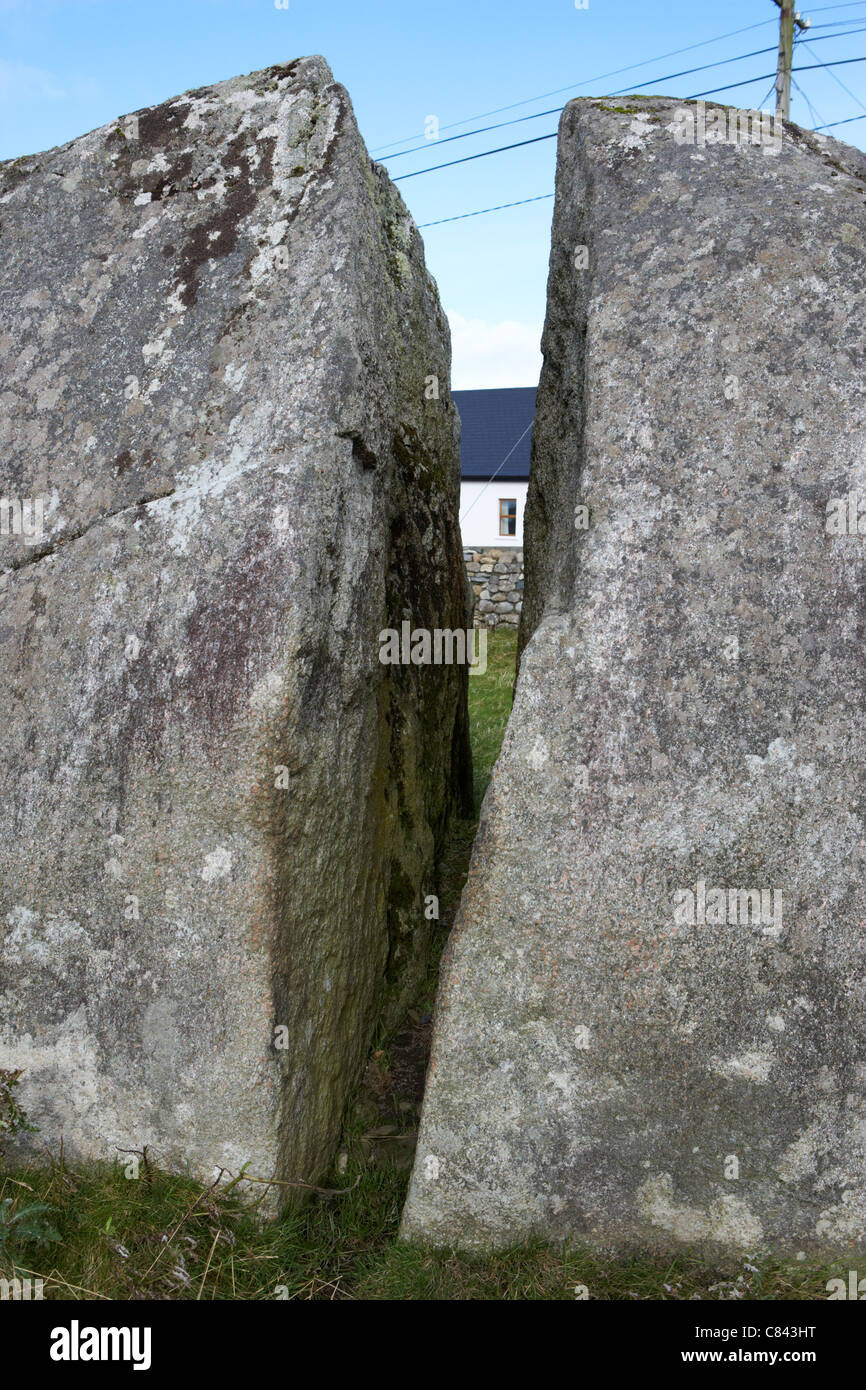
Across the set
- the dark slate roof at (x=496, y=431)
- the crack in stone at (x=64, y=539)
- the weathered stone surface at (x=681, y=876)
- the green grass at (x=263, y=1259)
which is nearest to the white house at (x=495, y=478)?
the dark slate roof at (x=496, y=431)

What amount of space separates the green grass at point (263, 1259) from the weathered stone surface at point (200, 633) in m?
0.12

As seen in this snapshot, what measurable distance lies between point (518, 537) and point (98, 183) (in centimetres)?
2007

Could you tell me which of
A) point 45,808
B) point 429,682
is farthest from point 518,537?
point 45,808

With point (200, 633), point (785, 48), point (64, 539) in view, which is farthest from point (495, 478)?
point (200, 633)

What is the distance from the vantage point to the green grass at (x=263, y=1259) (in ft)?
9.00

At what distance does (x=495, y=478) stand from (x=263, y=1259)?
21877mm

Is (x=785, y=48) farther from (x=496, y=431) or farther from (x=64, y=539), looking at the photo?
(x=64, y=539)

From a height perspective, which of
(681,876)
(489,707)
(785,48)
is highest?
(785,48)

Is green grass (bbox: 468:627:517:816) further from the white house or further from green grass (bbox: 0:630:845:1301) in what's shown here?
the white house

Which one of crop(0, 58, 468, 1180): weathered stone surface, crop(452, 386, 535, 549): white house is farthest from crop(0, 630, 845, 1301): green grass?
crop(452, 386, 535, 549): white house

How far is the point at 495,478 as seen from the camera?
23641mm

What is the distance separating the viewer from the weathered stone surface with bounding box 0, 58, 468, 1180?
9.53ft
